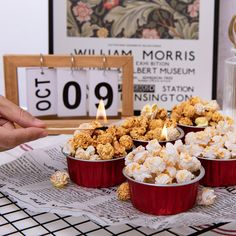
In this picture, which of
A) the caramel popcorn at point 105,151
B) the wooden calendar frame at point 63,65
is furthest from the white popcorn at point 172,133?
the wooden calendar frame at point 63,65

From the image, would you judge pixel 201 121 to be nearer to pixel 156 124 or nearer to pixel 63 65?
pixel 156 124

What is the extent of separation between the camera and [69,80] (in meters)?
1.23

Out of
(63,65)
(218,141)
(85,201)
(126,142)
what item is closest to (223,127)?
(218,141)

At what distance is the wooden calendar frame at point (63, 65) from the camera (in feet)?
4.01

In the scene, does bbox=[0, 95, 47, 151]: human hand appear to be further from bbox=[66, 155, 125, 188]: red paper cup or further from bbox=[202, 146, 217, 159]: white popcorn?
bbox=[202, 146, 217, 159]: white popcorn

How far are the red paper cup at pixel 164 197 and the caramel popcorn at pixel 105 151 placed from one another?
0.10m

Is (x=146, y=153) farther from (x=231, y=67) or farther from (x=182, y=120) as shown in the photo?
(x=231, y=67)

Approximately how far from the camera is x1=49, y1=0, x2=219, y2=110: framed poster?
1.52m

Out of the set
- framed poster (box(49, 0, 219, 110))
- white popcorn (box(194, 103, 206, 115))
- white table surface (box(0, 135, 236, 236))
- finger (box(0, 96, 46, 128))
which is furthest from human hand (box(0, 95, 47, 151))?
framed poster (box(49, 0, 219, 110))

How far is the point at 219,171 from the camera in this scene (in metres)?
0.80

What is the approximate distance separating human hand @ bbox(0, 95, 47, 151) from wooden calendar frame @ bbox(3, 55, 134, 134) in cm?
34

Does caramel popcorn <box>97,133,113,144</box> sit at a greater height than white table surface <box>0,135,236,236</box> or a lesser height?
greater

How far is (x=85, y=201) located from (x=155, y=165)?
0.13 meters

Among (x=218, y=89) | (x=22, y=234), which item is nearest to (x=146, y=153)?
(x=22, y=234)
